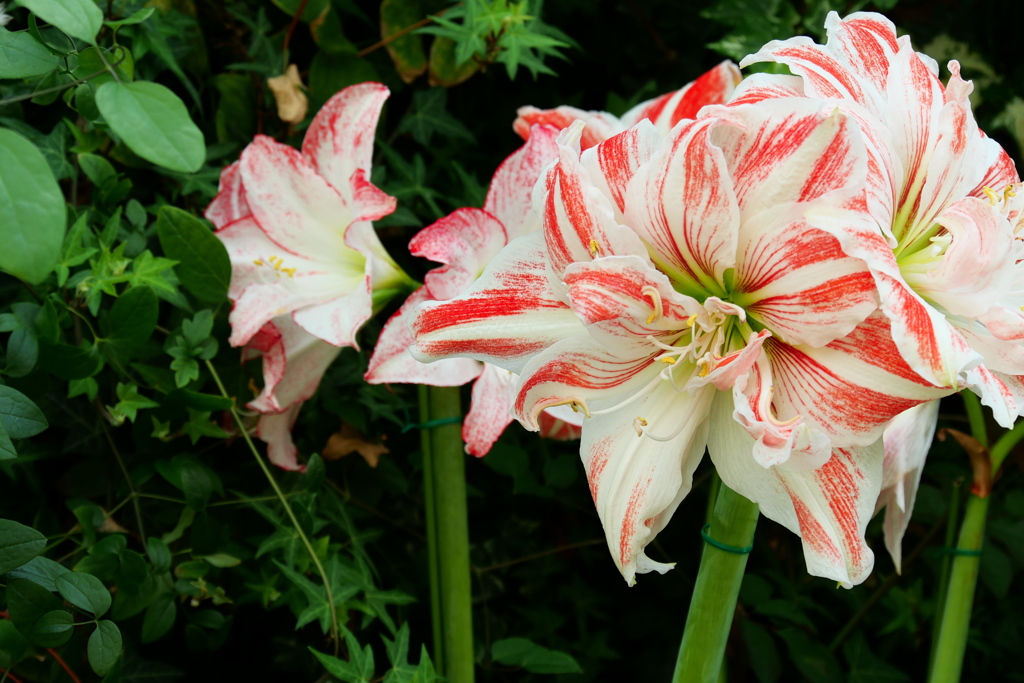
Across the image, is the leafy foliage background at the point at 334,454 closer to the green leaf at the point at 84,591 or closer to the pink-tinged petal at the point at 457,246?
the green leaf at the point at 84,591

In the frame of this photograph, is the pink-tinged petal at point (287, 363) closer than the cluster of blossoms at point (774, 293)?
No

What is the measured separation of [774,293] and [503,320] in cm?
13

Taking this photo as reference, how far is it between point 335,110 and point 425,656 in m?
0.37

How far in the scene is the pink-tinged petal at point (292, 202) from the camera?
0.60m

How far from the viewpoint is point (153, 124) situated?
368 millimetres

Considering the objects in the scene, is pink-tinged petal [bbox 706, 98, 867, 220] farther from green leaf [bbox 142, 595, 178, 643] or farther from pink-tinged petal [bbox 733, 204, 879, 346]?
green leaf [bbox 142, 595, 178, 643]

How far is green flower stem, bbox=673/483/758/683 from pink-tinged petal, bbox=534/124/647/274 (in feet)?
0.49

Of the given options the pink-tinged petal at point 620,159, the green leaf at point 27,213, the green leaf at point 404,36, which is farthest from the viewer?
the green leaf at point 404,36

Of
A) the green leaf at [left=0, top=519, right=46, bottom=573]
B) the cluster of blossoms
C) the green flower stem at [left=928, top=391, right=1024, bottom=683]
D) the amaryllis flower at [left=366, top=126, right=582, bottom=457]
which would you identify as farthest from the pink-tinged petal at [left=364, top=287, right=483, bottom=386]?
the green flower stem at [left=928, top=391, right=1024, bottom=683]

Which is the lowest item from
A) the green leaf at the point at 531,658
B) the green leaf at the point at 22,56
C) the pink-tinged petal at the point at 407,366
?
the green leaf at the point at 531,658

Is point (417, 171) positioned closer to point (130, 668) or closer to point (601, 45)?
point (601, 45)

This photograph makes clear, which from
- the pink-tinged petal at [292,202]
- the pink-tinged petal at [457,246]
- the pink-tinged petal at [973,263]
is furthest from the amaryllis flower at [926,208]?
the pink-tinged petal at [292,202]

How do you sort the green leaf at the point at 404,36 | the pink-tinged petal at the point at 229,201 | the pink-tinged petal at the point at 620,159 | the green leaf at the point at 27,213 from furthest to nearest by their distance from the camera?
the green leaf at the point at 404,36 → the pink-tinged petal at the point at 229,201 → the pink-tinged petal at the point at 620,159 → the green leaf at the point at 27,213

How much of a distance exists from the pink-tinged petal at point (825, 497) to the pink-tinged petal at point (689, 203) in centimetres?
7
